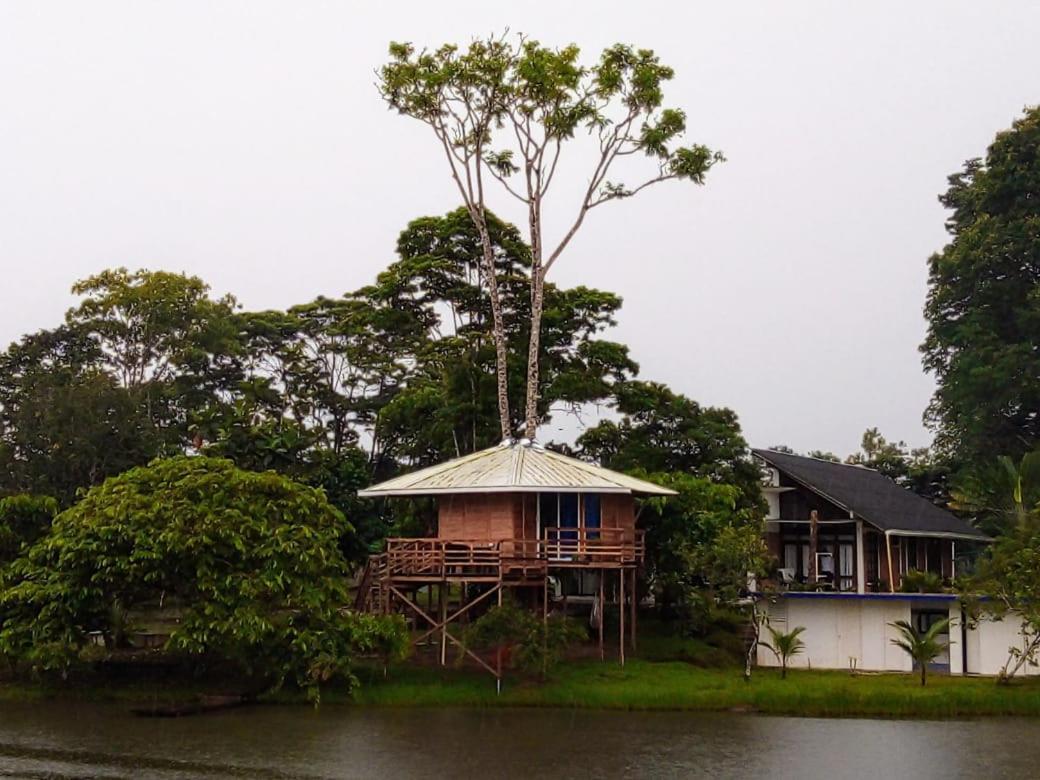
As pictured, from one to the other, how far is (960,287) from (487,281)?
2210cm

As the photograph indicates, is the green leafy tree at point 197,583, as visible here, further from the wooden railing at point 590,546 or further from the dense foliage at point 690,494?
the dense foliage at point 690,494

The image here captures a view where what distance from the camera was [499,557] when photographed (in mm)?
31266

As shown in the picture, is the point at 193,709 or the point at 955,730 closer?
the point at 955,730

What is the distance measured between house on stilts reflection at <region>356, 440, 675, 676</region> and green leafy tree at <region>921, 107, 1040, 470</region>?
2305 cm

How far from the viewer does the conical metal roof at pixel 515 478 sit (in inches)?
1268

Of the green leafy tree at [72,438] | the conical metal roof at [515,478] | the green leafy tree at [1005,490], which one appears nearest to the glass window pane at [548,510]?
the conical metal roof at [515,478]

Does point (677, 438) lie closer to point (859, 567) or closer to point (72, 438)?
point (859, 567)

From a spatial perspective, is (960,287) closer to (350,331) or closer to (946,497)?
(946,497)

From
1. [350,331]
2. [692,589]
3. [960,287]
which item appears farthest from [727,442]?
[350,331]

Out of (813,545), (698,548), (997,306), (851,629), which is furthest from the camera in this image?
(997,306)

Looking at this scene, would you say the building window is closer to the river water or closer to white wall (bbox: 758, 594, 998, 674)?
the river water

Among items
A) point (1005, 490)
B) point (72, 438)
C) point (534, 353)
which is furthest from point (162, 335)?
point (1005, 490)

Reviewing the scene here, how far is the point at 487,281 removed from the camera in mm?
45094

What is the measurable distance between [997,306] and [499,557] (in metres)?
31.3
